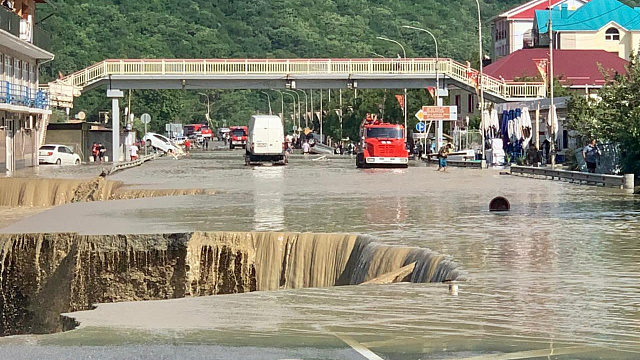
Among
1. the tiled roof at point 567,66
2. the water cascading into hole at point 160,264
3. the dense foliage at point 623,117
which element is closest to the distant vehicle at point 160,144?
the tiled roof at point 567,66

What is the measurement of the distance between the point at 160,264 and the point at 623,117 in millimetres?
23652

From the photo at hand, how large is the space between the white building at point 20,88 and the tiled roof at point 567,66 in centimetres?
4036

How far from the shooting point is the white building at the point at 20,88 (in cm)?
5850

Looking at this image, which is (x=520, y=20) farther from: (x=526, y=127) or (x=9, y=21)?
(x=9, y=21)

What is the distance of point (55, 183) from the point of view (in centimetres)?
4434

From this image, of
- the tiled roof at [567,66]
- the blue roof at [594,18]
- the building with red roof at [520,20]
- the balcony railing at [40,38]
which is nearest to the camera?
the balcony railing at [40,38]

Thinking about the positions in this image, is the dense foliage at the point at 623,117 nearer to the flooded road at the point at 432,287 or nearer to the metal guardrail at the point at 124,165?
the flooded road at the point at 432,287

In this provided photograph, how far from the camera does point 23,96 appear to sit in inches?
2512

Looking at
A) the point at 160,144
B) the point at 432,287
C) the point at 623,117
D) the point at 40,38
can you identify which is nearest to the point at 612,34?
the point at 160,144

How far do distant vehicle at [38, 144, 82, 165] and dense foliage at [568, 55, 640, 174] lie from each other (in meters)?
32.7

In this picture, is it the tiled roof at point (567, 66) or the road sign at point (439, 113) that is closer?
the road sign at point (439, 113)

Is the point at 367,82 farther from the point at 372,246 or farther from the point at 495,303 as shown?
the point at 495,303

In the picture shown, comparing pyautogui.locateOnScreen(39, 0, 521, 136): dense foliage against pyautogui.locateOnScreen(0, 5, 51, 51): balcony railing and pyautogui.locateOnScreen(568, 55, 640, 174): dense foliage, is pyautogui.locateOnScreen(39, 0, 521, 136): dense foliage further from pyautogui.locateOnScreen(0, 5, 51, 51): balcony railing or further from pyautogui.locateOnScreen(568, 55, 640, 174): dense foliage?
pyautogui.locateOnScreen(568, 55, 640, 174): dense foliage

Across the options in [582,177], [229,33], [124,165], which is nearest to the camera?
[582,177]
